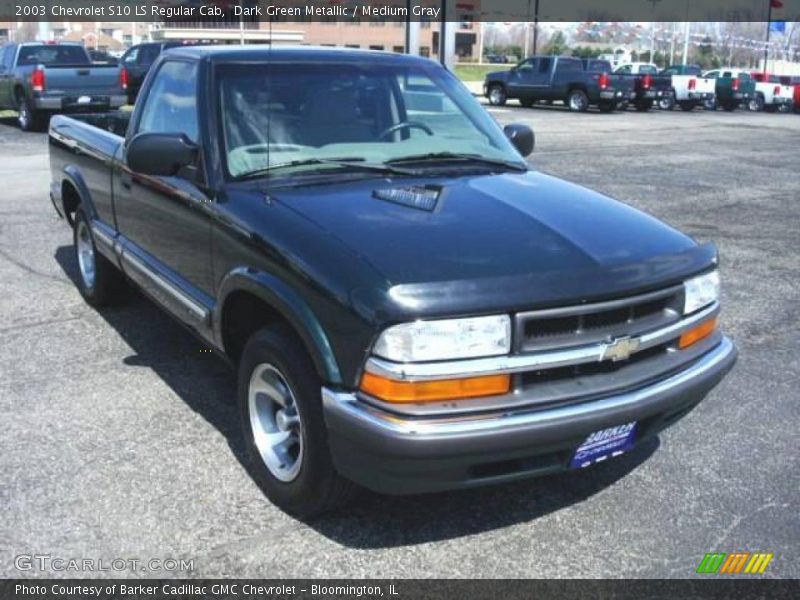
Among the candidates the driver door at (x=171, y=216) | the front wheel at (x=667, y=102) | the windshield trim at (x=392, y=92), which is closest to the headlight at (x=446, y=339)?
the windshield trim at (x=392, y=92)

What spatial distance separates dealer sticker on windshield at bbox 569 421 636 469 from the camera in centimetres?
302

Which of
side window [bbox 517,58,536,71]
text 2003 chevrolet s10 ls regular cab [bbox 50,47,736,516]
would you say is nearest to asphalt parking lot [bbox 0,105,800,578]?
text 2003 chevrolet s10 ls regular cab [bbox 50,47,736,516]

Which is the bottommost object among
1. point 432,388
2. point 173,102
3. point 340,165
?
point 432,388

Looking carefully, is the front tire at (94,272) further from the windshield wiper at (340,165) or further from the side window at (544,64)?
the side window at (544,64)

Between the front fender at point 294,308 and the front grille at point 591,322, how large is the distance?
0.65 m

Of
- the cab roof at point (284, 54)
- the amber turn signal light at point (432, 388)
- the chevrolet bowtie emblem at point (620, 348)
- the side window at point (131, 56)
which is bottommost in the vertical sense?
the amber turn signal light at point (432, 388)

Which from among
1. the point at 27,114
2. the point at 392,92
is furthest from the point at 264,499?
the point at 27,114

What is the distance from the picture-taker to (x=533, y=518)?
339 cm

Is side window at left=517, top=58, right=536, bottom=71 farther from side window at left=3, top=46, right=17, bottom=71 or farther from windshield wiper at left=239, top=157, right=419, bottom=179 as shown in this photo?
windshield wiper at left=239, top=157, right=419, bottom=179

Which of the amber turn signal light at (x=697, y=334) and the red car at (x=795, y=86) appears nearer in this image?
the amber turn signal light at (x=697, y=334)

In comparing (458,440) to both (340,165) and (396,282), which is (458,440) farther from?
(340,165)

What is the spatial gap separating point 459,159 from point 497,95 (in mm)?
28650

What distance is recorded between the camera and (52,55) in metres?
19.0

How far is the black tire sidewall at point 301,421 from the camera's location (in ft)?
10.0
